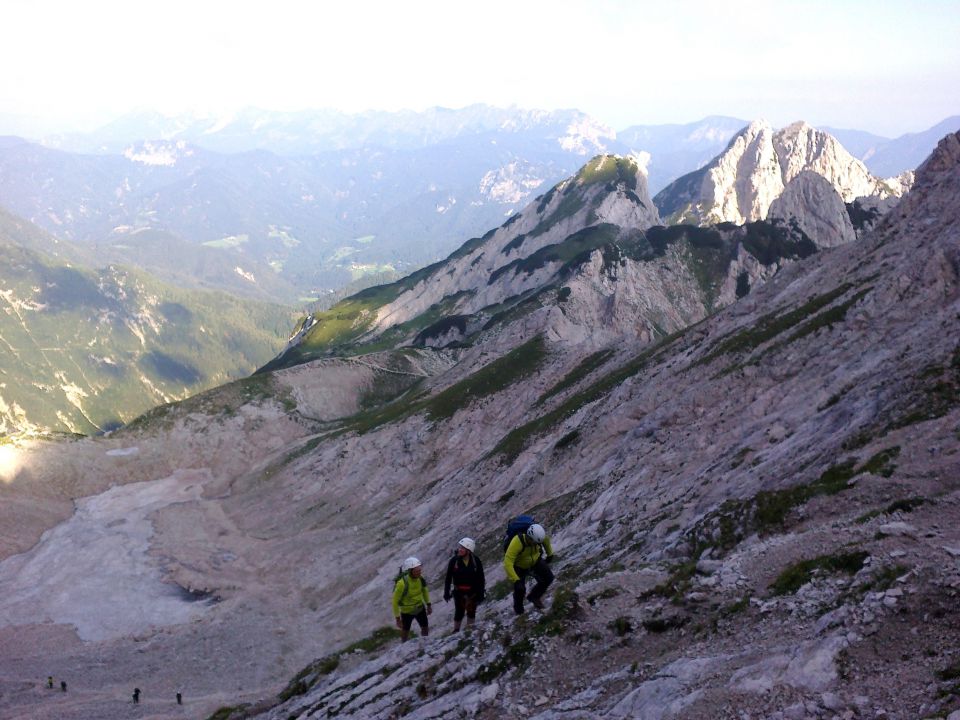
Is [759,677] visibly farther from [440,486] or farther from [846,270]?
[440,486]

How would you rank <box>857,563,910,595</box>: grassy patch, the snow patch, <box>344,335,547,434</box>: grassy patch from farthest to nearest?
<box>344,335,547,434</box>: grassy patch → the snow patch → <box>857,563,910,595</box>: grassy patch

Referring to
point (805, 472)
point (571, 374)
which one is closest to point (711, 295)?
point (571, 374)

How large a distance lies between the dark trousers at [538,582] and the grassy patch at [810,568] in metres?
5.64

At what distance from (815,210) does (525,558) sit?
551 feet

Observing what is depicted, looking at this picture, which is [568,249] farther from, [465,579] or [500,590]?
[465,579]

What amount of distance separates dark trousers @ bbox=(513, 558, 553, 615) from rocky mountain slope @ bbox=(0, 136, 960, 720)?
0.58 m

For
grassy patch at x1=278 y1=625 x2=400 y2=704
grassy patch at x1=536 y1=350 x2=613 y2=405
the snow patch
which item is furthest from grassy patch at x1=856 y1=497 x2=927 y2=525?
the snow patch

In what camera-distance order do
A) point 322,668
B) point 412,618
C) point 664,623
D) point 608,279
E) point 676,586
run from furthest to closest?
point 608,279
point 322,668
point 412,618
point 676,586
point 664,623

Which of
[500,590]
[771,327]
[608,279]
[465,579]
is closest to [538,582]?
[465,579]

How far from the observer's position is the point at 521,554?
17.9m

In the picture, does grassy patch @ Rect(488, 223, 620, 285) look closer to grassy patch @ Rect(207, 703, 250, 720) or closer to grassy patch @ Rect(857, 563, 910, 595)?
grassy patch @ Rect(207, 703, 250, 720)

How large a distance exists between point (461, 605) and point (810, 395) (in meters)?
20.8

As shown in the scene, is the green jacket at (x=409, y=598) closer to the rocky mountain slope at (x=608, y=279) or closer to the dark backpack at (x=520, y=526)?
the dark backpack at (x=520, y=526)

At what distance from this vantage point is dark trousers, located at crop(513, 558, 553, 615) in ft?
59.0
